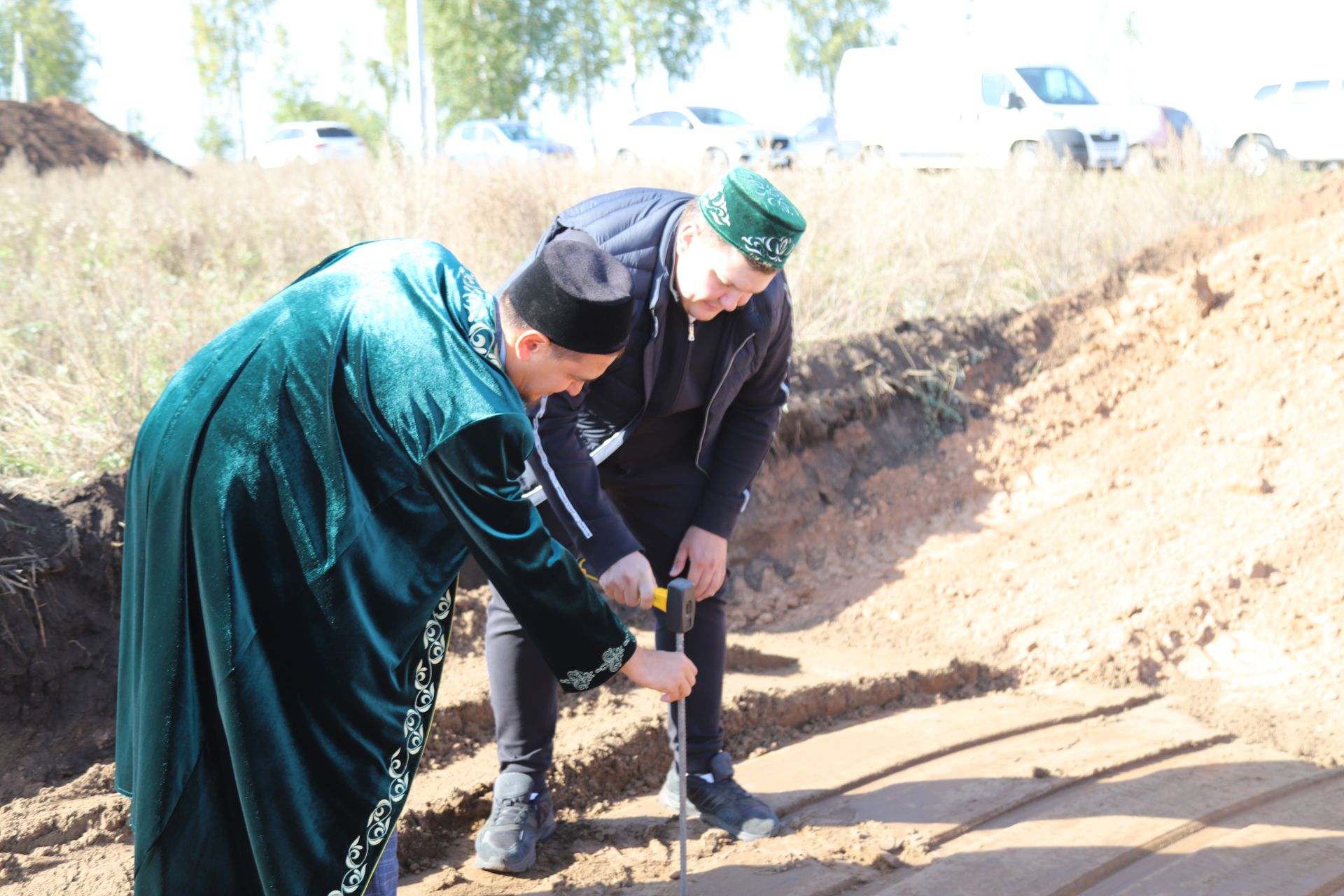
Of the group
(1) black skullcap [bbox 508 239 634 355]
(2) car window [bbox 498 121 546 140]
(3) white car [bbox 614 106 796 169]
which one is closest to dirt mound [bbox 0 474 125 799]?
(1) black skullcap [bbox 508 239 634 355]

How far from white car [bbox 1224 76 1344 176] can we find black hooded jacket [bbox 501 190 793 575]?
12.9m

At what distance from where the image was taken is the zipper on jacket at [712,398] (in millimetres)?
2812

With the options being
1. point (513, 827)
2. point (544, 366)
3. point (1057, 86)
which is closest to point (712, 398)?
point (544, 366)

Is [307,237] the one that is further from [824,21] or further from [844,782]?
[824,21]

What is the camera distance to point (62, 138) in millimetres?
15156

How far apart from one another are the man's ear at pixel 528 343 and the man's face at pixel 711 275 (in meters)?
0.77

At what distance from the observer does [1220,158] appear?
9180mm

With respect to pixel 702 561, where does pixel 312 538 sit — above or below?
above

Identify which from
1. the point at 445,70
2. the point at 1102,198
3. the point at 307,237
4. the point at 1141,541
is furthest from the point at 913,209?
the point at 445,70

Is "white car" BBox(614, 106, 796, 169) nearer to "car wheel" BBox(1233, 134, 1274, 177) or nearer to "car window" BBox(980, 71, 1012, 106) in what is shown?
"car window" BBox(980, 71, 1012, 106)

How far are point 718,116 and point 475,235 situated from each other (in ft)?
42.0

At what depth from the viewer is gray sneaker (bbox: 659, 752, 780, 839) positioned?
3.06 m

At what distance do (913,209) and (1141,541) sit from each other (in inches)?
142

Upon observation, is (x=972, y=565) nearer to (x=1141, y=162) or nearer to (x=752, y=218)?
(x=752, y=218)
